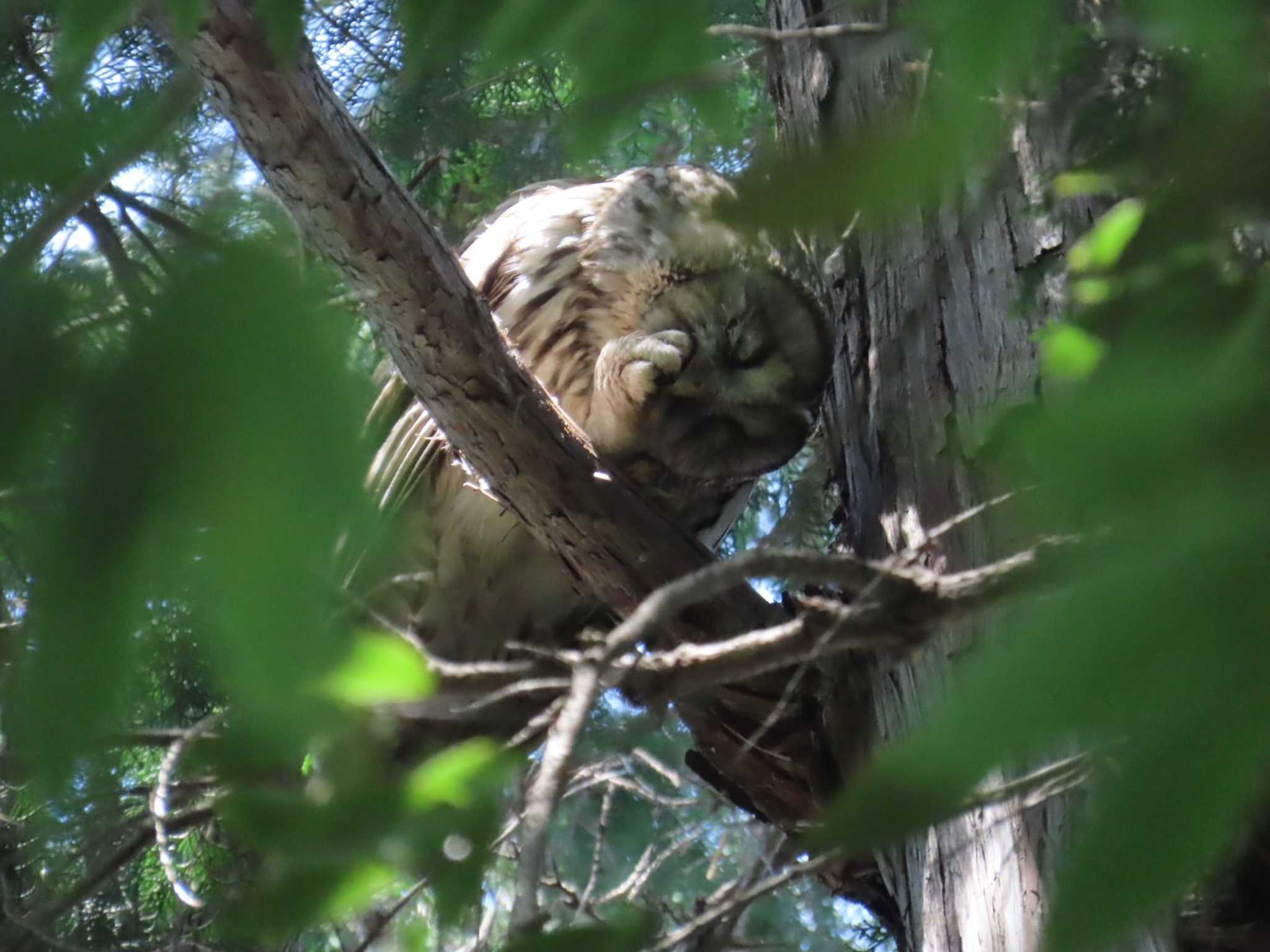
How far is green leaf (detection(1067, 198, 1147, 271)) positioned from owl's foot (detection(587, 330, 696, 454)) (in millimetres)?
1217

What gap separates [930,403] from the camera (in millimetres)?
2109

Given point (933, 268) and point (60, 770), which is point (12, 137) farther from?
point (933, 268)

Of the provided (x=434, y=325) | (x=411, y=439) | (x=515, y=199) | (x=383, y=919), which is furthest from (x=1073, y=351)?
(x=515, y=199)

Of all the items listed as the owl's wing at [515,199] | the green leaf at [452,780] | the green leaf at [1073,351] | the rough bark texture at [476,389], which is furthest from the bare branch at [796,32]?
the owl's wing at [515,199]

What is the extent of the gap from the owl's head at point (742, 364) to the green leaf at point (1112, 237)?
1.26 metres

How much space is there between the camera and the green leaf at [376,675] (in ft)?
2.19

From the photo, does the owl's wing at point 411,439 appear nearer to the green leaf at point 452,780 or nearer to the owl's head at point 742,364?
the owl's head at point 742,364

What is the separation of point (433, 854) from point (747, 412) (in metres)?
1.60

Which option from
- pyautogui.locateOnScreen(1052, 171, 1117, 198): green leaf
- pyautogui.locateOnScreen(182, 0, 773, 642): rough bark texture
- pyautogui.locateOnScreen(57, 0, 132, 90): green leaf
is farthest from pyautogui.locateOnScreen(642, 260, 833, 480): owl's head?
pyautogui.locateOnScreen(57, 0, 132, 90): green leaf

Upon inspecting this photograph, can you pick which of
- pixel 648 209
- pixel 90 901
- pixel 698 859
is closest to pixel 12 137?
pixel 648 209

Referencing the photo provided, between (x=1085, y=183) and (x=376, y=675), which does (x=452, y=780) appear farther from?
(x=1085, y=183)

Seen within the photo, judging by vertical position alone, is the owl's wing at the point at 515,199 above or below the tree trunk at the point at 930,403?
above

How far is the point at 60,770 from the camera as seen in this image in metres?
0.68

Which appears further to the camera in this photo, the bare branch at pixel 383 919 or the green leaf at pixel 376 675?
the bare branch at pixel 383 919
